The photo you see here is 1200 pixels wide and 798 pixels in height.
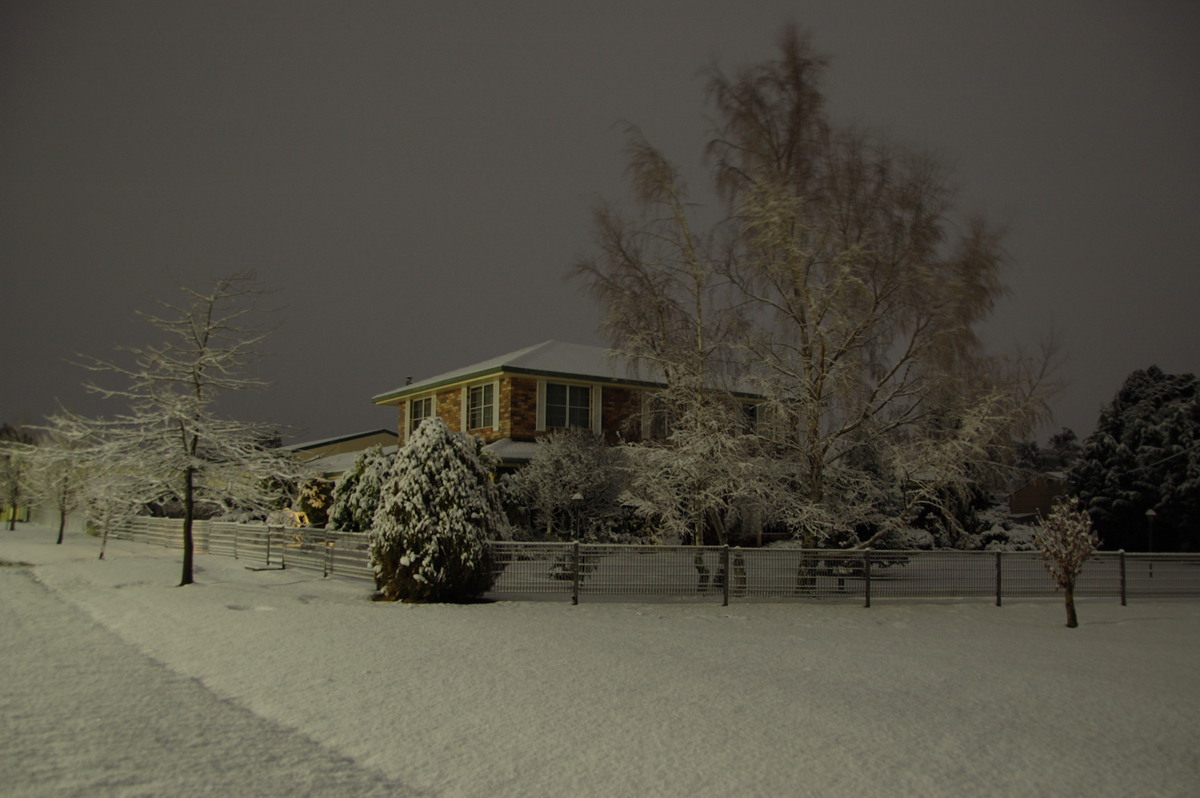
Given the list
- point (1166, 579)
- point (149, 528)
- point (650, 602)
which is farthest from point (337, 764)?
point (149, 528)

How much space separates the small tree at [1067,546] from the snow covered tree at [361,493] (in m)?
13.1

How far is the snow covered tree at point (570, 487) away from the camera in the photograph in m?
23.4

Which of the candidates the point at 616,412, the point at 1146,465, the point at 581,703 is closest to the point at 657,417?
the point at 616,412

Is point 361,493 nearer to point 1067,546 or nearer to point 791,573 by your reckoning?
point 791,573

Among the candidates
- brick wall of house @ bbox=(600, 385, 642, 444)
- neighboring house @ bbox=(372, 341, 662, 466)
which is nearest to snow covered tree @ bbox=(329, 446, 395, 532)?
neighboring house @ bbox=(372, 341, 662, 466)

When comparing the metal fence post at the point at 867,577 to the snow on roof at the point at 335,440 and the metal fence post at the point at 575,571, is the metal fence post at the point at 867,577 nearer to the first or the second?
the metal fence post at the point at 575,571

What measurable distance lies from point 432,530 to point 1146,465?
3178 centimetres

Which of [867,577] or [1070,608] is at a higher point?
[867,577]

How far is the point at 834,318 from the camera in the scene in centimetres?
1662

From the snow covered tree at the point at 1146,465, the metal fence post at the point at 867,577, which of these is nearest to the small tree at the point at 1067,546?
the metal fence post at the point at 867,577

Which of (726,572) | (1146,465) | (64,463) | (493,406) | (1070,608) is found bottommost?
(1070,608)

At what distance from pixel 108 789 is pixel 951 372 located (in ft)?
50.1

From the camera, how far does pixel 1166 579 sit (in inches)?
719

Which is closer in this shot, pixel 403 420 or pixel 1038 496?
pixel 403 420
